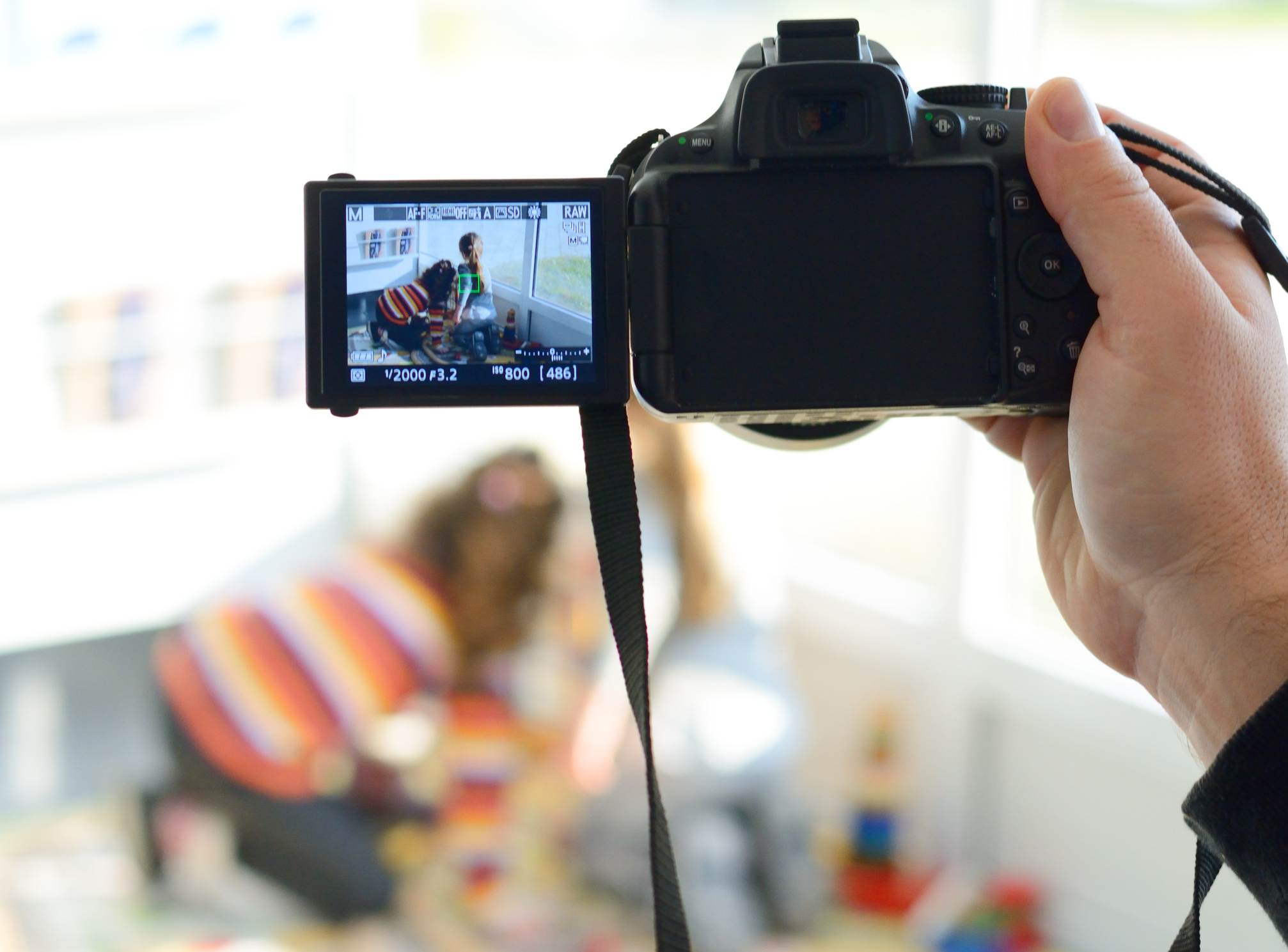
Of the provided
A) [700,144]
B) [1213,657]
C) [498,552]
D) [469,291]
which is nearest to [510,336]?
[469,291]

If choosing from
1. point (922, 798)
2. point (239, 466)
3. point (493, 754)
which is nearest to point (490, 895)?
point (493, 754)

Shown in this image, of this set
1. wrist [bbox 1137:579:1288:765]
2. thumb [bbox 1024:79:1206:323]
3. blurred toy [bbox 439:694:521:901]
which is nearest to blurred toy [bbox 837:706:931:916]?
blurred toy [bbox 439:694:521:901]

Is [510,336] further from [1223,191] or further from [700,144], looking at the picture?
[1223,191]

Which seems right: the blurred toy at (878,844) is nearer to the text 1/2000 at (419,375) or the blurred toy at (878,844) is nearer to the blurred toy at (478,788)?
the blurred toy at (478,788)

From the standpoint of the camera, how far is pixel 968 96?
2.31 feet

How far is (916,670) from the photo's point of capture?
2.14 m

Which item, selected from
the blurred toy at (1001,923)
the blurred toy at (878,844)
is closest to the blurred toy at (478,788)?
the blurred toy at (878,844)

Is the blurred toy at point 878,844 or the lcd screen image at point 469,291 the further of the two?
the blurred toy at point 878,844

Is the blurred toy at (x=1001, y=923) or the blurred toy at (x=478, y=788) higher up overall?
the blurred toy at (x=478, y=788)

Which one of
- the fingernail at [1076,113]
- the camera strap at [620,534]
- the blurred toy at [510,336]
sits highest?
the fingernail at [1076,113]

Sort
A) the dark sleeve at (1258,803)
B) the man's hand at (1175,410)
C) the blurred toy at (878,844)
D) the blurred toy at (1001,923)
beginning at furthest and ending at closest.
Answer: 1. the blurred toy at (878,844)
2. the blurred toy at (1001,923)
3. the man's hand at (1175,410)
4. the dark sleeve at (1258,803)

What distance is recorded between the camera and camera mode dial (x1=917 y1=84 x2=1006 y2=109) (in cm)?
70

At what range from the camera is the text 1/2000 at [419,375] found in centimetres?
67

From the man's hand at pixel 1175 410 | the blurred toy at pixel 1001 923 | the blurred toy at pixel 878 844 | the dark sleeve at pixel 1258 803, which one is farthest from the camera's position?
the blurred toy at pixel 878 844
